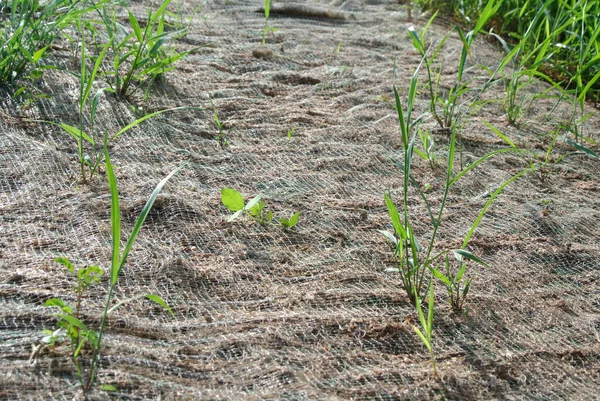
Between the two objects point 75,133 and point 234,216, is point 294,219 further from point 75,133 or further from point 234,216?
point 75,133

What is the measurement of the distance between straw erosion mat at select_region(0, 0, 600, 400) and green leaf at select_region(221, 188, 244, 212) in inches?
1.7

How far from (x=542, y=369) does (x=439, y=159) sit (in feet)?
3.39

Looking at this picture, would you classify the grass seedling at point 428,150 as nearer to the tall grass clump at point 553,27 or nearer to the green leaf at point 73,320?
the tall grass clump at point 553,27

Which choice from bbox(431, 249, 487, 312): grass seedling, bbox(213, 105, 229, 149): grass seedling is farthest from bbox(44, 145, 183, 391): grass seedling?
bbox(213, 105, 229, 149): grass seedling

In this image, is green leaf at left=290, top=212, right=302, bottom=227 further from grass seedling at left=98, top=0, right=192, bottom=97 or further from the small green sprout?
grass seedling at left=98, top=0, right=192, bottom=97

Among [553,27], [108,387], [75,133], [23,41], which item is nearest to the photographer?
[108,387]

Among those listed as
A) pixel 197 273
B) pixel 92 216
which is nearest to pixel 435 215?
pixel 197 273

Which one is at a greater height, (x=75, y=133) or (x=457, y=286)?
(x=75, y=133)

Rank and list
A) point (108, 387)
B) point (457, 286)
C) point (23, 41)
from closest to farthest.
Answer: point (108, 387) < point (457, 286) < point (23, 41)

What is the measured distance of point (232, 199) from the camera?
188 cm

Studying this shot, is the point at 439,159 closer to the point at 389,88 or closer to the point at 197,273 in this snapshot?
the point at 389,88

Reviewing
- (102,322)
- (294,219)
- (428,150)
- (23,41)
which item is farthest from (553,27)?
(102,322)

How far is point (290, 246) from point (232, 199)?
0.21 metres

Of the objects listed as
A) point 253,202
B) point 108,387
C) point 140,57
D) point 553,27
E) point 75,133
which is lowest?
point 108,387
